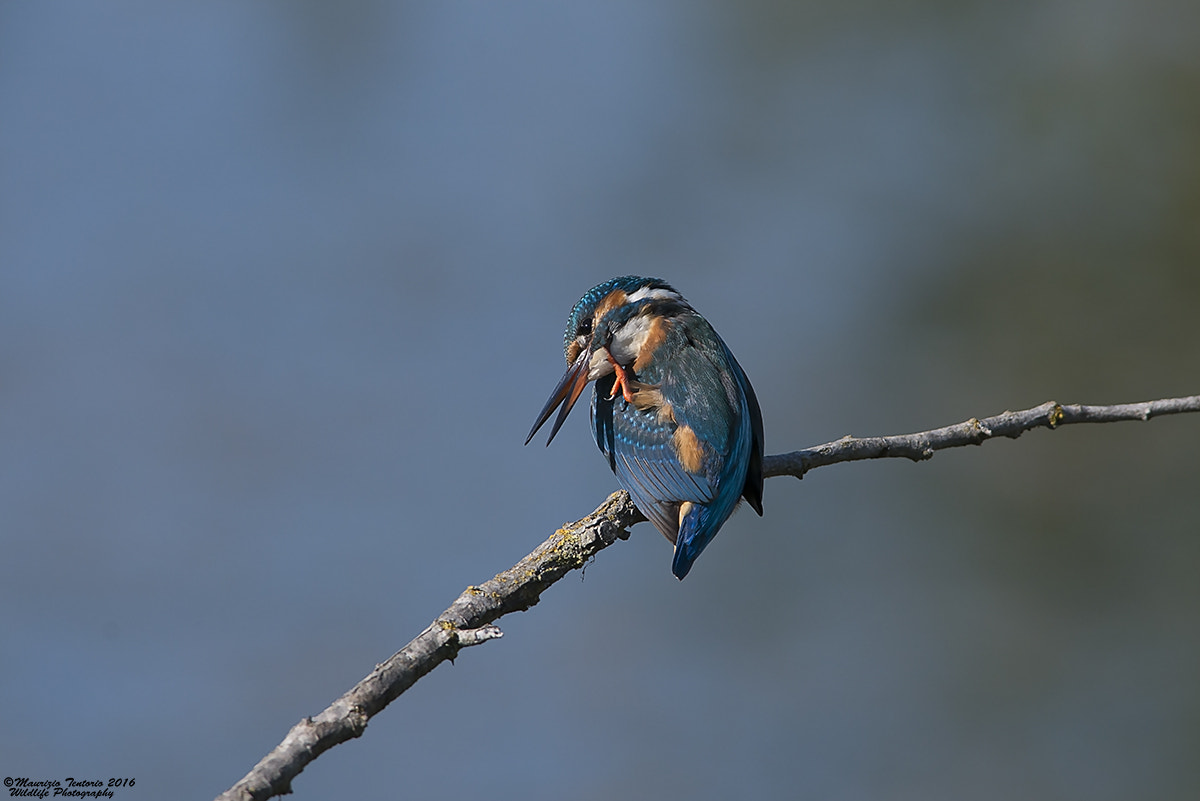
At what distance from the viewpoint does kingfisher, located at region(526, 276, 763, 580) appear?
2.39 metres

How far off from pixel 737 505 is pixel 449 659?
1.15m

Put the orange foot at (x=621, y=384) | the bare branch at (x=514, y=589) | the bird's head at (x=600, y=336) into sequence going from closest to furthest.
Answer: the bare branch at (x=514, y=589) < the orange foot at (x=621, y=384) < the bird's head at (x=600, y=336)

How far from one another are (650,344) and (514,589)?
3.41 ft

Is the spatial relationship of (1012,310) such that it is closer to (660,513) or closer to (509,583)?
(660,513)

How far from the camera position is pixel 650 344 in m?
2.75

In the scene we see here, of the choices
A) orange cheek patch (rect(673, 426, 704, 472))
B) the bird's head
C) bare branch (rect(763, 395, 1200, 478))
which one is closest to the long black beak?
the bird's head

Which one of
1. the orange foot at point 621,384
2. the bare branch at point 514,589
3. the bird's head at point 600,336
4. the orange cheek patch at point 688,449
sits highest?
the bird's head at point 600,336

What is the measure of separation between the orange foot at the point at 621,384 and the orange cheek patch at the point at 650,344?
39 mm

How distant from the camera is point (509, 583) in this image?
189 centimetres

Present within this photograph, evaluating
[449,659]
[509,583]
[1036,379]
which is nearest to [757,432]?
[509,583]

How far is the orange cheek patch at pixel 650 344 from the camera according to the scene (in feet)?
8.93

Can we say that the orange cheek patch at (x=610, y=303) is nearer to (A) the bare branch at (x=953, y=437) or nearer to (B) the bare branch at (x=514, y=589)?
(B) the bare branch at (x=514, y=589)

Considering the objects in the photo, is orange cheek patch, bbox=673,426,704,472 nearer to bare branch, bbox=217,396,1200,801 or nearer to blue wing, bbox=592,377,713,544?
blue wing, bbox=592,377,713,544

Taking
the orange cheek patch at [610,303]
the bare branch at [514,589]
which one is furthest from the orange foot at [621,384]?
the bare branch at [514,589]
